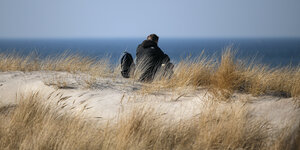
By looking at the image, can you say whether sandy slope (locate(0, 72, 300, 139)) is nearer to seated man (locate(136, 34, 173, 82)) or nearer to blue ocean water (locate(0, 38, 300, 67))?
seated man (locate(136, 34, 173, 82))

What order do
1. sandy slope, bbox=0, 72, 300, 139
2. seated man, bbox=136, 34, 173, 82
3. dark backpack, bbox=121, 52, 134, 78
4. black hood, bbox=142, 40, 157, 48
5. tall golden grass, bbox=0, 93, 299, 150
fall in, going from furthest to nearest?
1. dark backpack, bbox=121, 52, 134, 78
2. black hood, bbox=142, 40, 157, 48
3. seated man, bbox=136, 34, 173, 82
4. sandy slope, bbox=0, 72, 300, 139
5. tall golden grass, bbox=0, 93, 299, 150

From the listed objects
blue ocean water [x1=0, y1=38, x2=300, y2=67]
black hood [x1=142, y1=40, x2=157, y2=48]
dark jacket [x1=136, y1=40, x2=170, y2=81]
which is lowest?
blue ocean water [x1=0, y1=38, x2=300, y2=67]

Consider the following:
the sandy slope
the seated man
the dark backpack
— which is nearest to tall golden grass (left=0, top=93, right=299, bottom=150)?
the sandy slope

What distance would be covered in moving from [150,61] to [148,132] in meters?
3.12

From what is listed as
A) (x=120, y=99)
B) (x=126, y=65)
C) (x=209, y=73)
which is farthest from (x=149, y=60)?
(x=120, y=99)

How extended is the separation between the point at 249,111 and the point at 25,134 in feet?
9.73

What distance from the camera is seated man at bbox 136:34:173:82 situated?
23.0 feet

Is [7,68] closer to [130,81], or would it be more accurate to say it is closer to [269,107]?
[130,81]

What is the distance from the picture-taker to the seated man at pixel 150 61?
23.0 feet

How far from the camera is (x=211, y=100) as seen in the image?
4.88 m

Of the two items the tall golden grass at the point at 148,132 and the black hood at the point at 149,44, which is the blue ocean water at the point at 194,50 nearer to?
the black hood at the point at 149,44

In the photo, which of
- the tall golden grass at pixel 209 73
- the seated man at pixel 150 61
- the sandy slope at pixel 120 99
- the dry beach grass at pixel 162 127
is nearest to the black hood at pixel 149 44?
the seated man at pixel 150 61

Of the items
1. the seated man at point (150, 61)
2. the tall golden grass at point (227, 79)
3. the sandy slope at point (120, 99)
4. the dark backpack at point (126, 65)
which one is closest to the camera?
the sandy slope at point (120, 99)

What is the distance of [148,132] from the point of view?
4.21 m
